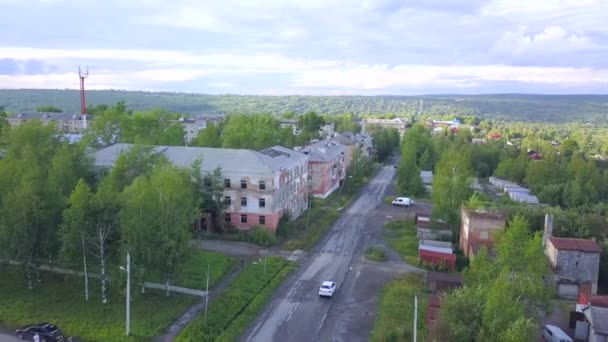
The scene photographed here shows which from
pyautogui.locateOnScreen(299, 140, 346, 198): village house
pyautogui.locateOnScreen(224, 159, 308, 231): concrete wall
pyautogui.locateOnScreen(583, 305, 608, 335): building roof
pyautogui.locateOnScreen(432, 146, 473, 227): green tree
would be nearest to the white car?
pyautogui.locateOnScreen(583, 305, 608, 335): building roof

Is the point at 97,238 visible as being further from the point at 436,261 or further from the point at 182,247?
the point at 436,261

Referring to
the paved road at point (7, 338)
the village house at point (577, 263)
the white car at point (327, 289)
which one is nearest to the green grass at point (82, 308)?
the paved road at point (7, 338)

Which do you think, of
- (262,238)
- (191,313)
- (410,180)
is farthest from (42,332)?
(410,180)

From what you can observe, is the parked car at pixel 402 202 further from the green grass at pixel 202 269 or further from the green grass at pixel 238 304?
the green grass at pixel 202 269

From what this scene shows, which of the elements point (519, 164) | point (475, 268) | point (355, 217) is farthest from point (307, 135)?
point (475, 268)

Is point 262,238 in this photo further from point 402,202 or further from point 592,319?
point 592,319

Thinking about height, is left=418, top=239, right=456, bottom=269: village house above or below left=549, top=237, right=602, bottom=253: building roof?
below

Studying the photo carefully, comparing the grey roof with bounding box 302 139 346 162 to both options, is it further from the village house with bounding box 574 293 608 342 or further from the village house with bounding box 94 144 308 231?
the village house with bounding box 574 293 608 342

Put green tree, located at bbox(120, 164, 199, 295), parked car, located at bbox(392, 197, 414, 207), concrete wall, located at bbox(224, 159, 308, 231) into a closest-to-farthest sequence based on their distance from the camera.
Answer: green tree, located at bbox(120, 164, 199, 295) → concrete wall, located at bbox(224, 159, 308, 231) → parked car, located at bbox(392, 197, 414, 207)
